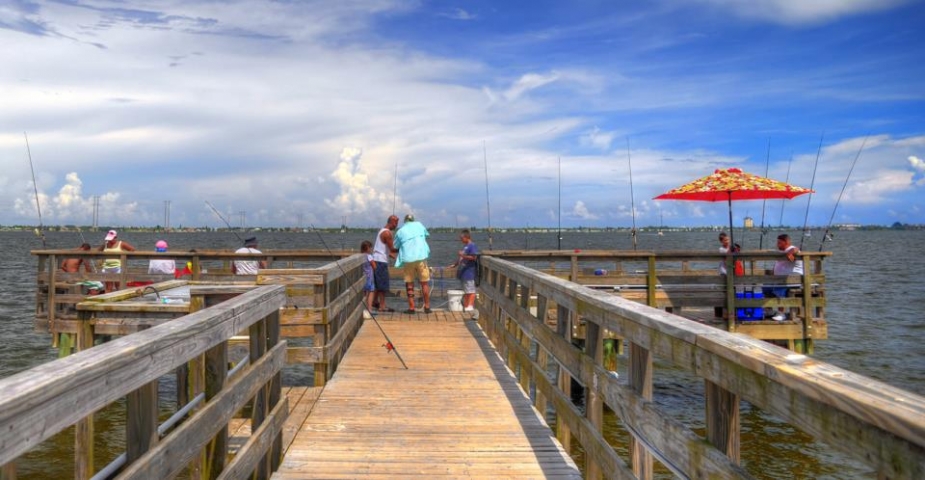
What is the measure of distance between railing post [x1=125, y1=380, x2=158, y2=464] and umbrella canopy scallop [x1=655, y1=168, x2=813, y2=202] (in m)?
10.3

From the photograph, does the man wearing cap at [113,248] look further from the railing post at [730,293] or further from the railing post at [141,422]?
the railing post at [141,422]

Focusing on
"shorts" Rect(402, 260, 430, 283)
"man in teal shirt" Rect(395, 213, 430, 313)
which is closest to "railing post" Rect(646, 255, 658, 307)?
"man in teal shirt" Rect(395, 213, 430, 313)

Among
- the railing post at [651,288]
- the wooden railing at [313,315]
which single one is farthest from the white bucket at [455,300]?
the wooden railing at [313,315]

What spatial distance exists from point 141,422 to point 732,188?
1037 cm

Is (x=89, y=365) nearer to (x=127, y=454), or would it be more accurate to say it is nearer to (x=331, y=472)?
(x=127, y=454)

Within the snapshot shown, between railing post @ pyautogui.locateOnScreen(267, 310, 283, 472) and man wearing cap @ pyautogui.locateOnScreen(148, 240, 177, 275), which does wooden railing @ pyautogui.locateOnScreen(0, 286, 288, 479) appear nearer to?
railing post @ pyautogui.locateOnScreen(267, 310, 283, 472)

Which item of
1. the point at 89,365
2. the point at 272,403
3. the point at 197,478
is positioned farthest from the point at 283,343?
the point at 89,365

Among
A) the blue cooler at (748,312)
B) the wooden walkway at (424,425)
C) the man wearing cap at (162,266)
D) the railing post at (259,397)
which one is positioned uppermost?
the man wearing cap at (162,266)

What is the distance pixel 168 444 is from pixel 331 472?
1.98 m

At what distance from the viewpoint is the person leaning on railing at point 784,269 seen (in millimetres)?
11016

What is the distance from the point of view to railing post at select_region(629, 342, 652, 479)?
10.2ft

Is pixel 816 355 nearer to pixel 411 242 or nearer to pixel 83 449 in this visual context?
pixel 411 242

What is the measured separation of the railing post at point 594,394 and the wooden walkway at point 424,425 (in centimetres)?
48

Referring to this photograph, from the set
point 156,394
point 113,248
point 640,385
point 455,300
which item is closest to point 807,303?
point 455,300
